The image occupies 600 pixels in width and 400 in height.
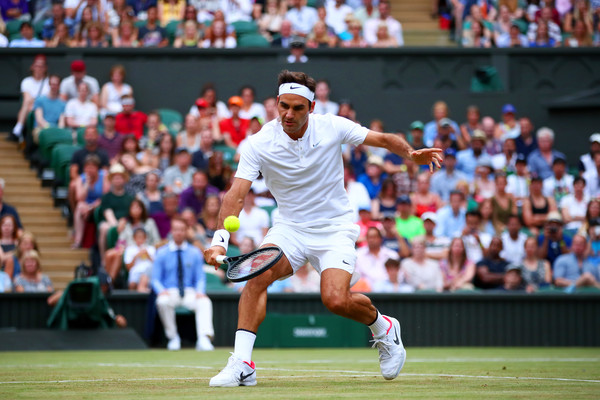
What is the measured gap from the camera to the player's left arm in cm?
669

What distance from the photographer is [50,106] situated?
54.0ft

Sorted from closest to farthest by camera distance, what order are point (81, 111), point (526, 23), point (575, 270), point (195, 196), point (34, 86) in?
point (575, 270) < point (195, 196) < point (81, 111) < point (34, 86) < point (526, 23)

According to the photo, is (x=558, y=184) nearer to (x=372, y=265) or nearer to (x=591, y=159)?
(x=591, y=159)

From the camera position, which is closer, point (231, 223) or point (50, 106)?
point (231, 223)

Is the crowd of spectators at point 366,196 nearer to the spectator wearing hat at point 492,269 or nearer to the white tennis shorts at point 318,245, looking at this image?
the spectator wearing hat at point 492,269

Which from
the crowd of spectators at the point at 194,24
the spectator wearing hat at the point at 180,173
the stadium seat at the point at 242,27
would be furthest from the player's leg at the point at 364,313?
the stadium seat at the point at 242,27

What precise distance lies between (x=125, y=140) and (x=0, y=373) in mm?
7913

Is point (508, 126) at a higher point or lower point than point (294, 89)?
higher

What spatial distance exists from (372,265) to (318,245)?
6967 mm

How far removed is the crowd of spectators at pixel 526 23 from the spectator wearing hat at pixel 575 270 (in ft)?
18.1

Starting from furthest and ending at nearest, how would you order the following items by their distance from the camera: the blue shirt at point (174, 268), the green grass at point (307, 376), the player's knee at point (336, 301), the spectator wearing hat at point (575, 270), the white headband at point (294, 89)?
the spectator wearing hat at point (575, 270) < the blue shirt at point (174, 268) < the white headband at point (294, 89) < the player's knee at point (336, 301) < the green grass at point (307, 376)

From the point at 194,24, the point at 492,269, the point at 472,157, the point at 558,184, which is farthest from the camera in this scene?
the point at 194,24

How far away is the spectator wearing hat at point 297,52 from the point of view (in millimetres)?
17469

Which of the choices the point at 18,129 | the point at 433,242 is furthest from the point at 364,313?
the point at 18,129
